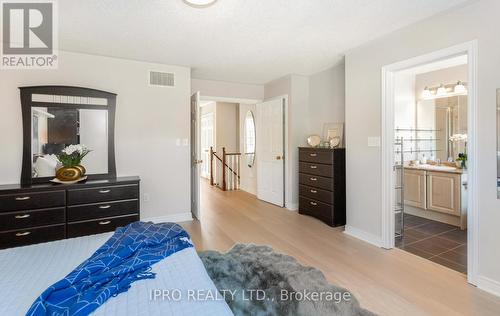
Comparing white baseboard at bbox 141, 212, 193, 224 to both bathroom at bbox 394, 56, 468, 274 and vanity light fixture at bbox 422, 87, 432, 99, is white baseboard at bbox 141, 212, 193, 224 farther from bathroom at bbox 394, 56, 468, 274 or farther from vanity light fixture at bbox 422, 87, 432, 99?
vanity light fixture at bbox 422, 87, 432, 99

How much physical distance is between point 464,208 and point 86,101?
17.2 feet

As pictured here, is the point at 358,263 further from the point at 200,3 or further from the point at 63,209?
the point at 63,209

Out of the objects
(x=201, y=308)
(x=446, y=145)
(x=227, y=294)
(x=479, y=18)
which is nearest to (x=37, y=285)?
(x=201, y=308)

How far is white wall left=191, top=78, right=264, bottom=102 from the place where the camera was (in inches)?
188

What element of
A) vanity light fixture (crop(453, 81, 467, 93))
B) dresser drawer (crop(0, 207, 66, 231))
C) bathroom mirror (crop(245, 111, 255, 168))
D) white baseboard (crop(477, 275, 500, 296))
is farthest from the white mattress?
bathroom mirror (crop(245, 111, 255, 168))

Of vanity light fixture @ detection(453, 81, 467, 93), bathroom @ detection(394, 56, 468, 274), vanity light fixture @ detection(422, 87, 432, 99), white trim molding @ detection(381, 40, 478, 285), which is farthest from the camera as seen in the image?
vanity light fixture @ detection(422, 87, 432, 99)

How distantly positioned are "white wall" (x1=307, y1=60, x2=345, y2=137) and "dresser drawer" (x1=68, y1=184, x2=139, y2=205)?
315 cm

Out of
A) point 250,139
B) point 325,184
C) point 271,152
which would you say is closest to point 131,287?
point 325,184

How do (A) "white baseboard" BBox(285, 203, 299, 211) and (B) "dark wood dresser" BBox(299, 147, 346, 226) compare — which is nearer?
(B) "dark wood dresser" BBox(299, 147, 346, 226)

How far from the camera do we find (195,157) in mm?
4168

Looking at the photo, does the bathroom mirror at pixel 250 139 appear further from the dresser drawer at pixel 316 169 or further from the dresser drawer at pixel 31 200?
the dresser drawer at pixel 31 200

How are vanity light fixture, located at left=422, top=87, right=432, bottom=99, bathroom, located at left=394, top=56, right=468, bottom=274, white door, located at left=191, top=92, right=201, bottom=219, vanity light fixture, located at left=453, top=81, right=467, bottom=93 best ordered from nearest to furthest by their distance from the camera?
bathroom, located at left=394, top=56, right=468, bottom=274 < vanity light fixture, located at left=453, top=81, right=467, bottom=93 < white door, located at left=191, top=92, right=201, bottom=219 < vanity light fixture, located at left=422, top=87, right=432, bottom=99

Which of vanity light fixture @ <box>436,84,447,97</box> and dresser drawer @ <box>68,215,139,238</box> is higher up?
vanity light fixture @ <box>436,84,447,97</box>

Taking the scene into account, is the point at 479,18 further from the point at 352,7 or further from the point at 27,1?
the point at 27,1
